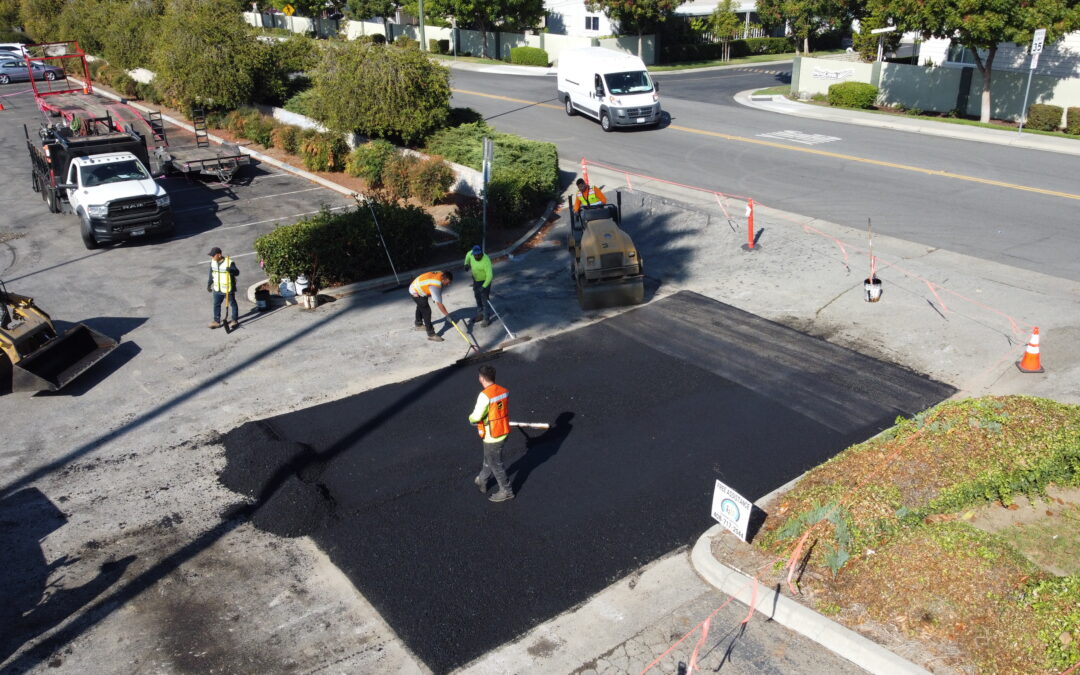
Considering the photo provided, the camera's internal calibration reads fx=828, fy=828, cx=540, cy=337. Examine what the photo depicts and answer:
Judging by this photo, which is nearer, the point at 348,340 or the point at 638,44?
the point at 348,340

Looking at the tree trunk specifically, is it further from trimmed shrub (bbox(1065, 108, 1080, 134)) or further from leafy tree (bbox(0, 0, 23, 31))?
leafy tree (bbox(0, 0, 23, 31))

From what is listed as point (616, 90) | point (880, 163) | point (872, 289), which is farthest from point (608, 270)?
point (616, 90)

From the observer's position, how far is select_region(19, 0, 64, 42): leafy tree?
55.0 meters

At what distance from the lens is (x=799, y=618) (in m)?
7.84

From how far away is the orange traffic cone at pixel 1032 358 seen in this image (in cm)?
1248

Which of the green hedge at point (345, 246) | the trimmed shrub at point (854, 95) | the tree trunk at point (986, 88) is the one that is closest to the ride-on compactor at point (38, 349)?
the green hedge at point (345, 246)

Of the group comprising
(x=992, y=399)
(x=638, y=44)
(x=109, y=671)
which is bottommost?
(x=109, y=671)

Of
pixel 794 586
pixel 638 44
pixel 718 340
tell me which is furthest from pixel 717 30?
pixel 794 586

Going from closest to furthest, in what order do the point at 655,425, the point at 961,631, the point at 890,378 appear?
the point at 961,631
the point at 655,425
the point at 890,378

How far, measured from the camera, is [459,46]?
5800cm

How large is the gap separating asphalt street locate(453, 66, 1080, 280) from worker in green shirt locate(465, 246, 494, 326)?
32.2 feet

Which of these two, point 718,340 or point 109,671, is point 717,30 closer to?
point 718,340

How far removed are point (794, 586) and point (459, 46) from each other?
55431 mm

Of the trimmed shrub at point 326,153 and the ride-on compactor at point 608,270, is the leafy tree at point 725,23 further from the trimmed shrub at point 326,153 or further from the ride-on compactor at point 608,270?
the ride-on compactor at point 608,270
